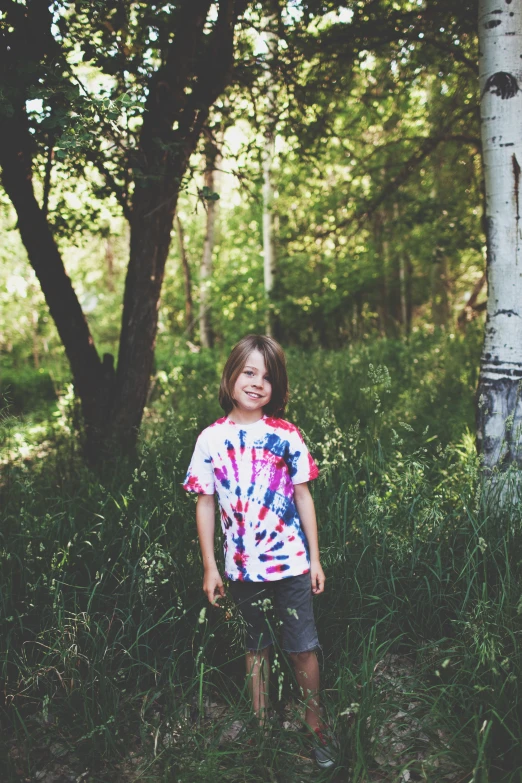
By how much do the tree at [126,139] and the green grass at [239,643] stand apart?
3.69 ft

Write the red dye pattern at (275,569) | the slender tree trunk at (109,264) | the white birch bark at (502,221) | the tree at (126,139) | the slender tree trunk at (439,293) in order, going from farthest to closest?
the slender tree trunk at (109,264), the slender tree trunk at (439,293), the tree at (126,139), the white birch bark at (502,221), the red dye pattern at (275,569)

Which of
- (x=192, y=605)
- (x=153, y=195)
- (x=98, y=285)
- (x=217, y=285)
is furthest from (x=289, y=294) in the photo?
(x=98, y=285)

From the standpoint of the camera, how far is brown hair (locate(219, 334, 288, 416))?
7.05ft

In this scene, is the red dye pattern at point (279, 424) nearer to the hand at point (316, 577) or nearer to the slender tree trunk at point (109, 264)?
the hand at point (316, 577)

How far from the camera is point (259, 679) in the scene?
213 cm

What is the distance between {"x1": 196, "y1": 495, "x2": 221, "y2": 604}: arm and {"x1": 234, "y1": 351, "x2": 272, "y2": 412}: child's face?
413 mm

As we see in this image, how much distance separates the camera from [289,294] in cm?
1193

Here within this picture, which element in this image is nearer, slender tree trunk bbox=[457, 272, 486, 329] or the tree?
the tree

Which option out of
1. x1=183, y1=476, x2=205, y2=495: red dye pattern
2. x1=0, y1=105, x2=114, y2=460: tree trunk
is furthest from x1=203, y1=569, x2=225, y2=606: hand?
x1=0, y1=105, x2=114, y2=460: tree trunk

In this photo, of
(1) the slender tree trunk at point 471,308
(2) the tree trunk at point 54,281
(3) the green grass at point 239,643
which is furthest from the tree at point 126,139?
(1) the slender tree trunk at point 471,308

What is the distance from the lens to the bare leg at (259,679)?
207 cm

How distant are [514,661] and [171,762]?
51.0 inches

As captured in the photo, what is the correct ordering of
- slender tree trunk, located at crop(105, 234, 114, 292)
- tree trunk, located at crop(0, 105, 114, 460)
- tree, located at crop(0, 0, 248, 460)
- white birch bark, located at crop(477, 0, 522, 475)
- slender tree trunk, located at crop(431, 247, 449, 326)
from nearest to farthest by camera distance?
white birch bark, located at crop(477, 0, 522, 475)
tree, located at crop(0, 0, 248, 460)
tree trunk, located at crop(0, 105, 114, 460)
slender tree trunk, located at crop(431, 247, 449, 326)
slender tree trunk, located at crop(105, 234, 114, 292)

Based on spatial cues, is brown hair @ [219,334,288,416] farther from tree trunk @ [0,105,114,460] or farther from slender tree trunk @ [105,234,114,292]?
slender tree trunk @ [105,234,114,292]
